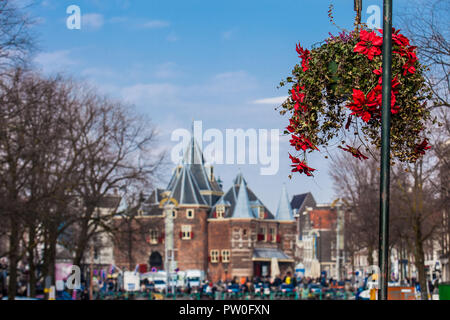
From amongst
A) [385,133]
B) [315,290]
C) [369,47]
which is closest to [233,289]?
[315,290]

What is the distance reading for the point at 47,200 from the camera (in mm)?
33406

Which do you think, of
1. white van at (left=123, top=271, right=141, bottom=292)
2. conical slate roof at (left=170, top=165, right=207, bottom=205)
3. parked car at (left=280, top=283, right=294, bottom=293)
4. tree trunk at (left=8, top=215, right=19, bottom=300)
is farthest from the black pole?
conical slate roof at (left=170, top=165, right=207, bottom=205)

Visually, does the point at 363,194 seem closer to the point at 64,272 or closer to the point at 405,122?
the point at 64,272

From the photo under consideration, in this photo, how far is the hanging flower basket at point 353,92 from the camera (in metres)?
6.43

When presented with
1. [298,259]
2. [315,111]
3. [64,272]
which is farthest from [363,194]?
[298,259]

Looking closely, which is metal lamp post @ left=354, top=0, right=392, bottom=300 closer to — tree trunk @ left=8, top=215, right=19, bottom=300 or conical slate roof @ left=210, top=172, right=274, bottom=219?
tree trunk @ left=8, top=215, right=19, bottom=300

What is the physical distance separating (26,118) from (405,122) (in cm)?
2414

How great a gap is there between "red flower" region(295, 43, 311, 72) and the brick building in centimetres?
9095

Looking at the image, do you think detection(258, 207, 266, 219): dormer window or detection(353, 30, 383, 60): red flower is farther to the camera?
detection(258, 207, 266, 219): dormer window

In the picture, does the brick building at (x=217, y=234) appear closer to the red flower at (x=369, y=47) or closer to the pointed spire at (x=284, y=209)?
the pointed spire at (x=284, y=209)

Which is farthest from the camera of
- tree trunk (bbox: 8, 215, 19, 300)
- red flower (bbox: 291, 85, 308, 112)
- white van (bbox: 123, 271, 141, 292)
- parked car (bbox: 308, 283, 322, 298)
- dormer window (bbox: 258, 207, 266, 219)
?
dormer window (bbox: 258, 207, 266, 219)

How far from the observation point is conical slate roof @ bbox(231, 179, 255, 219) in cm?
10144

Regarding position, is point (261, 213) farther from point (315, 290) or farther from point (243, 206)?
point (315, 290)

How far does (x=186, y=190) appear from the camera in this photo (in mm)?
101250
